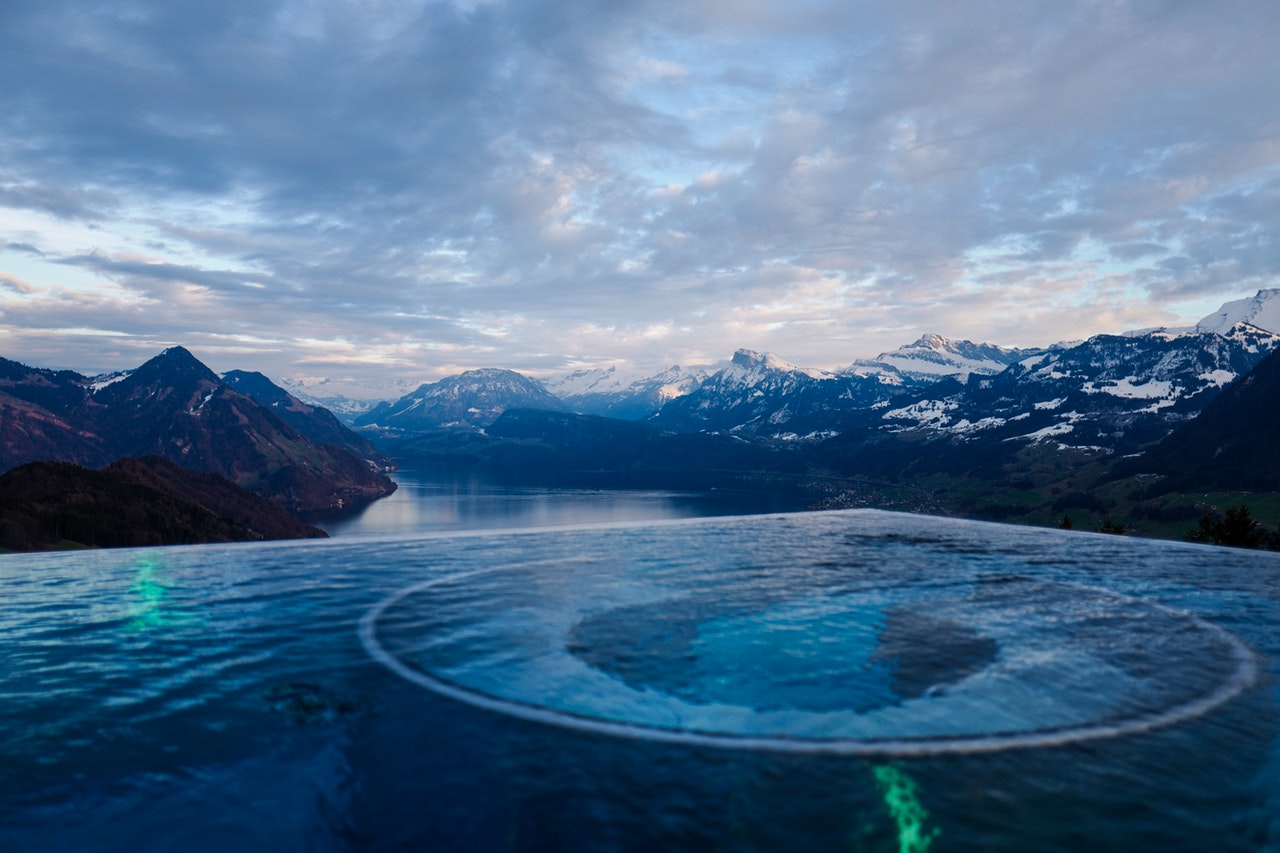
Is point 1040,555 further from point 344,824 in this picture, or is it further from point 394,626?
point 344,824

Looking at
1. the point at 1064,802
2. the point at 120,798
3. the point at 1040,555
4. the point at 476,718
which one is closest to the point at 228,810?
the point at 120,798

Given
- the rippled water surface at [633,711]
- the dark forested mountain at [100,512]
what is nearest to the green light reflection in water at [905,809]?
the rippled water surface at [633,711]

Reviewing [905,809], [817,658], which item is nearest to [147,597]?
[817,658]

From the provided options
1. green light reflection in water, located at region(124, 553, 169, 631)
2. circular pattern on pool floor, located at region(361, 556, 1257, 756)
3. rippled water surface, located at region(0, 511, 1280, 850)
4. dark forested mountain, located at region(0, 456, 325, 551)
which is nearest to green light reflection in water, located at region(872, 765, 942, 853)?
rippled water surface, located at region(0, 511, 1280, 850)

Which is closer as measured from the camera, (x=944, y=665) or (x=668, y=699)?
(x=668, y=699)

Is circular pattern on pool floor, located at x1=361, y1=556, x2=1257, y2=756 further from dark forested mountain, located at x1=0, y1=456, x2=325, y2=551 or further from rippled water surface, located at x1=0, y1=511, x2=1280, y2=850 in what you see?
dark forested mountain, located at x1=0, y1=456, x2=325, y2=551
